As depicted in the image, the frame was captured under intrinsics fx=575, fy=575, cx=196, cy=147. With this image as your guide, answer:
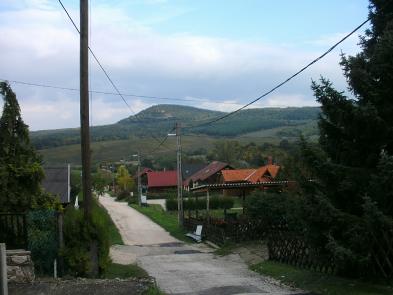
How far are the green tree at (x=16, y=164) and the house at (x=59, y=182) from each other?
11195 mm

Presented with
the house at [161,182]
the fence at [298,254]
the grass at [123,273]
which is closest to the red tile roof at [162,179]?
the house at [161,182]

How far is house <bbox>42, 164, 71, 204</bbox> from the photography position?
3016cm

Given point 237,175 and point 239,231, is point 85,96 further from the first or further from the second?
point 237,175

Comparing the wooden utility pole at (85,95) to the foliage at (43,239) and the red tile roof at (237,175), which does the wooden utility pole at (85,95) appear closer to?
the foliage at (43,239)

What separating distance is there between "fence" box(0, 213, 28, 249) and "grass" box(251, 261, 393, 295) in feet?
23.5

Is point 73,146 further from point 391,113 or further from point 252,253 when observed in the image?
point 391,113

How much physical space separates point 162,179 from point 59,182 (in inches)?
3159

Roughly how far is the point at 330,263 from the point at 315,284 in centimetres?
137

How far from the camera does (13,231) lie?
14.4 meters

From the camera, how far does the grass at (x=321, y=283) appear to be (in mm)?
12781

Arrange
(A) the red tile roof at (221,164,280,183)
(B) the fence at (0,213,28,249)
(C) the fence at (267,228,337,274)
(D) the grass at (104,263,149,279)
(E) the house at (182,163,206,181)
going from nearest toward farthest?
(B) the fence at (0,213,28,249) → (C) the fence at (267,228,337,274) → (D) the grass at (104,263,149,279) → (A) the red tile roof at (221,164,280,183) → (E) the house at (182,163,206,181)

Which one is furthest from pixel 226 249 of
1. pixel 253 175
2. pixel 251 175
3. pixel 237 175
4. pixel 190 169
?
pixel 190 169

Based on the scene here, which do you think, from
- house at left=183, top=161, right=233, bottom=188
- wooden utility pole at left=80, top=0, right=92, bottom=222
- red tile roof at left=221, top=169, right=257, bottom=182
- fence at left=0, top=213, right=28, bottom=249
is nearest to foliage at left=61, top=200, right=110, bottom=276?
wooden utility pole at left=80, top=0, right=92, bottom=222

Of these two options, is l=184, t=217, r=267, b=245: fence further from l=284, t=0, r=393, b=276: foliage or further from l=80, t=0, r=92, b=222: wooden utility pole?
l=80, t=0, r=92, b=222: wooden utility pole
